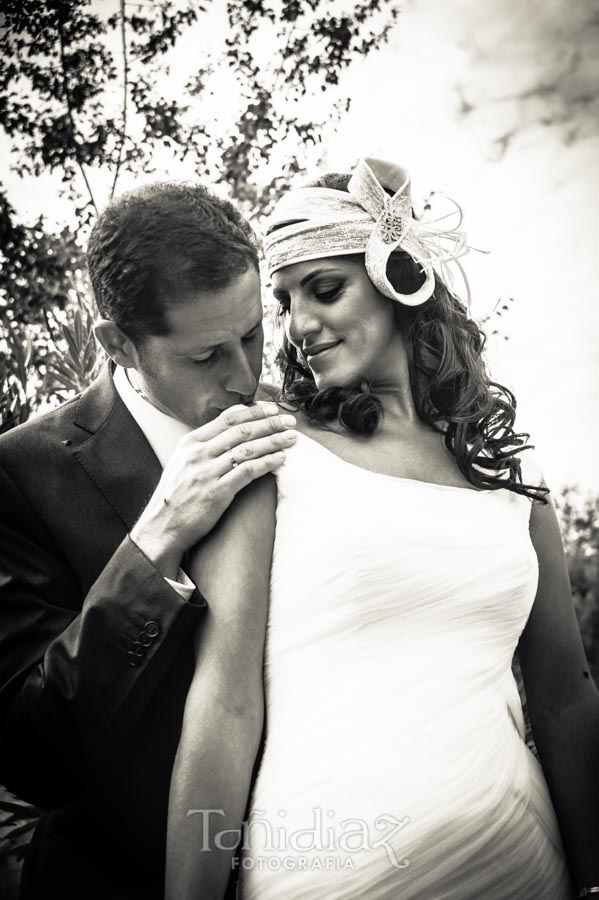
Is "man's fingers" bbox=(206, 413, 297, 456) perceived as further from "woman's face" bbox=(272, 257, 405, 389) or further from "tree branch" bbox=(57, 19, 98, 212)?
"tree branch" bbox=(57, 19, 98, 212)

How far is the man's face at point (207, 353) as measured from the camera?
92.6 inches

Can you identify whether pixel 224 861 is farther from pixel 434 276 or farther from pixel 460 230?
pixel 460 230

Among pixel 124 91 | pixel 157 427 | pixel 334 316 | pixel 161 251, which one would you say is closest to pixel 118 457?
pixel 157 427

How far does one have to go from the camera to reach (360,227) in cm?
236

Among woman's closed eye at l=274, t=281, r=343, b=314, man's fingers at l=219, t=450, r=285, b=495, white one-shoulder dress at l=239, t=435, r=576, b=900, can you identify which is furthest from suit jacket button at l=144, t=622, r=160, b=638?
woman's closed eye at l=274, t=281, r=343, b=314

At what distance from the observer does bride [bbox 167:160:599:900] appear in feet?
5.94

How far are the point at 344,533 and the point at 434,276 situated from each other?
3.42 ft

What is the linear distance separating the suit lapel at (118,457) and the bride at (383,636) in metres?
0.38

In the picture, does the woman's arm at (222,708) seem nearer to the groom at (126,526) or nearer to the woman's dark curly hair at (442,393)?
the groom at (126,526)

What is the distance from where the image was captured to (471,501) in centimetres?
221

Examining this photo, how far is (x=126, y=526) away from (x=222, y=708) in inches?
25.7

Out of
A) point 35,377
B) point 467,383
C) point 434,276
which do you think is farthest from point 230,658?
point 35,377

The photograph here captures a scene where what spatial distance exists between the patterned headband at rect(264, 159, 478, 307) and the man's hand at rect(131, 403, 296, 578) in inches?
21.6

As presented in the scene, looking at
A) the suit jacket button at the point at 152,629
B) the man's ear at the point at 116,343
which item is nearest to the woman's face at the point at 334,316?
the man's ear at the point at 116,343
